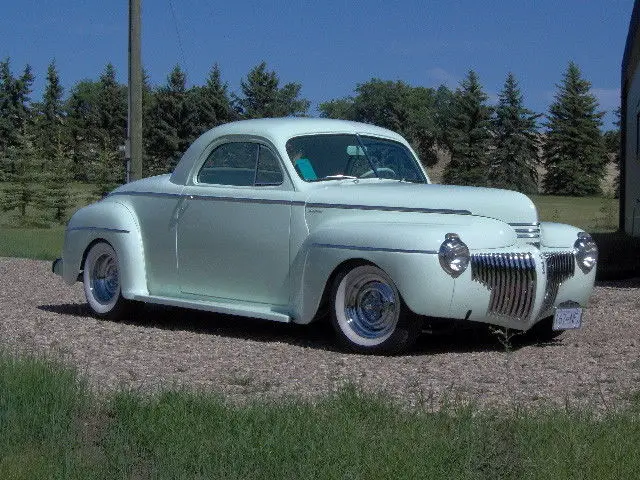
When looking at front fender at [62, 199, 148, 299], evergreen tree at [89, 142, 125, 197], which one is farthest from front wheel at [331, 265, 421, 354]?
evergreen tree at [89, 142, 125, 197]

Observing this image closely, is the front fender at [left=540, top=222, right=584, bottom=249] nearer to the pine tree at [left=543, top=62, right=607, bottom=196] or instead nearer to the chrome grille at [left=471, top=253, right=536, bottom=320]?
the chrome grille at [left=471, top=253, right=536, bottom=320]

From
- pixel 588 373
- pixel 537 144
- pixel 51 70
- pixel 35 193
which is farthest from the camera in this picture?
pixel 51 70

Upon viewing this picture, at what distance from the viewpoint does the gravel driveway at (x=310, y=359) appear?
7078mm

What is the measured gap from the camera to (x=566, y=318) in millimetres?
8859

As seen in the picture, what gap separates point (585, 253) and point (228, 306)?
2847 mm

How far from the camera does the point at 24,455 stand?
5254mm

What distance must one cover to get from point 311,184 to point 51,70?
8560 cm

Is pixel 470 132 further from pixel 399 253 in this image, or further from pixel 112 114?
pixel 399 253

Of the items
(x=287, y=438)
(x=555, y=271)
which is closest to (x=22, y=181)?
(x=555, y=271)

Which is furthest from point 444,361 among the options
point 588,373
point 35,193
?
point 35,193

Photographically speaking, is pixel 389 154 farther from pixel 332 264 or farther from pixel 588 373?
pixel 588 373

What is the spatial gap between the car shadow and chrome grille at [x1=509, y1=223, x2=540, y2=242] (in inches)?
29.8

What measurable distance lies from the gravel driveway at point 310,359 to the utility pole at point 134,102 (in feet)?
24.5

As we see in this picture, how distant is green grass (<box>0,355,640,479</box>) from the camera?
16.4ft
